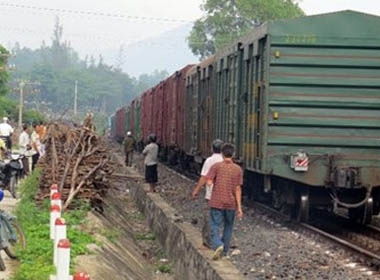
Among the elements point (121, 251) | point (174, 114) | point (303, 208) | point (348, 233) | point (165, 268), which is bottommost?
point (165, 268)

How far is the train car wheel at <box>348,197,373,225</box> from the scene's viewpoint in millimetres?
15273

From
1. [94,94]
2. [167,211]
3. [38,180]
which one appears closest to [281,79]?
[167,211]

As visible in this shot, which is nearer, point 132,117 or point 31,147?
point 31,147

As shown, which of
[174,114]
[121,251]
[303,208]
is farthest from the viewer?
[174,114]

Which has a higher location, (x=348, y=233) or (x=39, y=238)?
(x=39, y=238)

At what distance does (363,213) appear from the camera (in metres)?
15.8

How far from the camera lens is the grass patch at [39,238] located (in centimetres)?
877

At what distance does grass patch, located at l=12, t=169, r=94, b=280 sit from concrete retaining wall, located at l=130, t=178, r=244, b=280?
137 cm

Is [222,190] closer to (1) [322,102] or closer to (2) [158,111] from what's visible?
(1) [322,102]

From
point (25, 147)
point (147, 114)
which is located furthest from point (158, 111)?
point (25, 147)

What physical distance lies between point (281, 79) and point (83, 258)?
556 centimetres

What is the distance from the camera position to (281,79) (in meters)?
14.6

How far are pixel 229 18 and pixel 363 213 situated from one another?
2221 inches

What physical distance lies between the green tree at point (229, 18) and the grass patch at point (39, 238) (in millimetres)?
54712
